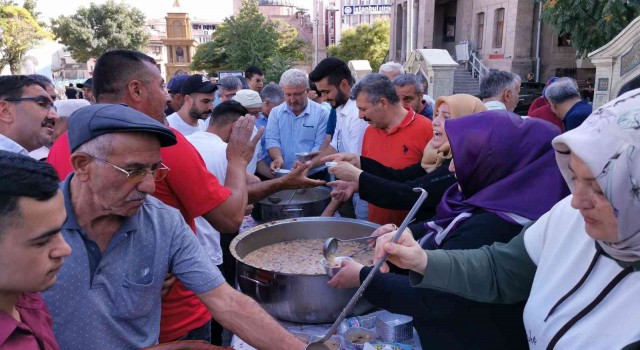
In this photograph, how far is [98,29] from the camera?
91.1 ft

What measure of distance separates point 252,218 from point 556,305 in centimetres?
211

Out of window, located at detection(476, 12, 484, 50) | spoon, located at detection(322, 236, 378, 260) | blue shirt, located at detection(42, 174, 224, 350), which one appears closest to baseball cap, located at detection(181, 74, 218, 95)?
spoon, located at detection(322, 236, 378, 260)

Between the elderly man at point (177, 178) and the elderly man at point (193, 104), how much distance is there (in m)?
2.05

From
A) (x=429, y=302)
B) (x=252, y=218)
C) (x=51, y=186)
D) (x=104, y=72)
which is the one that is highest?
(x=104, y=72)

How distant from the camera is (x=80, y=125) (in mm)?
1226

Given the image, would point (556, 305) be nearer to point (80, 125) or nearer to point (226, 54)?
point (80, 125)

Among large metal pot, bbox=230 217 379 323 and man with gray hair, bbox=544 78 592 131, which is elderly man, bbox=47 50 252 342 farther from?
man with gray hair, bbox=544 78 592 131

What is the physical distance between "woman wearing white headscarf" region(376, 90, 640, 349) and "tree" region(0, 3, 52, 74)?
21567 millimetres

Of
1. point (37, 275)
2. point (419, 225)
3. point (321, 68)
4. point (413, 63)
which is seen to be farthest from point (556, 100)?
point (413, 63)

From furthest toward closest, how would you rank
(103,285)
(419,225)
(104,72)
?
(419,225), (104,72), (103,285)

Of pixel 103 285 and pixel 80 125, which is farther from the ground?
pixel 80 125

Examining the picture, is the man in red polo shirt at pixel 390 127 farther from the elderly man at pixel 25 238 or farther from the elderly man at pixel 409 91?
the elderly man at pixel 25 238

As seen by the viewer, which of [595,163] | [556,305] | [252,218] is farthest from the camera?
[252,218]

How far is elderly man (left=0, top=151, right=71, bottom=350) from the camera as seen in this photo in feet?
2.88
